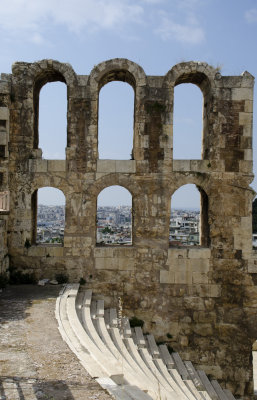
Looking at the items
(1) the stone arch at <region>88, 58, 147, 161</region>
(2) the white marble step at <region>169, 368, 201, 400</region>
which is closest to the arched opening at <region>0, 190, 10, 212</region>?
(1) the stone arch at <region>88, 58, 147, 161</region>

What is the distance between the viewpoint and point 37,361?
557 centimetres

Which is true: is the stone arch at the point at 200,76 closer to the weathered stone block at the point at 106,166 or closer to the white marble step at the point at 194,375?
the weathered stone block at the point at 106,166

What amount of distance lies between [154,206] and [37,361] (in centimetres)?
634

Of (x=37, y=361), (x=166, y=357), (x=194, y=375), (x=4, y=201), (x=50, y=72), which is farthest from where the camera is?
(x=50, y=72)

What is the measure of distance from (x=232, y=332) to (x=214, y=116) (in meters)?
6.50

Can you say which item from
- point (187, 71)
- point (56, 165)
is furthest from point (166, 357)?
point (187, 71)

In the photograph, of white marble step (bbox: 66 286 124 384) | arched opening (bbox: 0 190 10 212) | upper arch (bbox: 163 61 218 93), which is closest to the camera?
white marble step (bbox: 66 286 124 384)

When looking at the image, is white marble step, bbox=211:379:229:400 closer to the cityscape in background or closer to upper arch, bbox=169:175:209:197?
the cityscape in background

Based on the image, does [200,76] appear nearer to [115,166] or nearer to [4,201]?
[115,166]

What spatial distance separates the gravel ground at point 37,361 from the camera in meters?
4.58

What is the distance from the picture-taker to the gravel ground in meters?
4.58

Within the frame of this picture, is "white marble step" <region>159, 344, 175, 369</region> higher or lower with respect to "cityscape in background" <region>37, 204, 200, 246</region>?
lower

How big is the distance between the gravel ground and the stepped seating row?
0.64 feet

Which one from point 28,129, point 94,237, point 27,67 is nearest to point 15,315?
point 94,237
